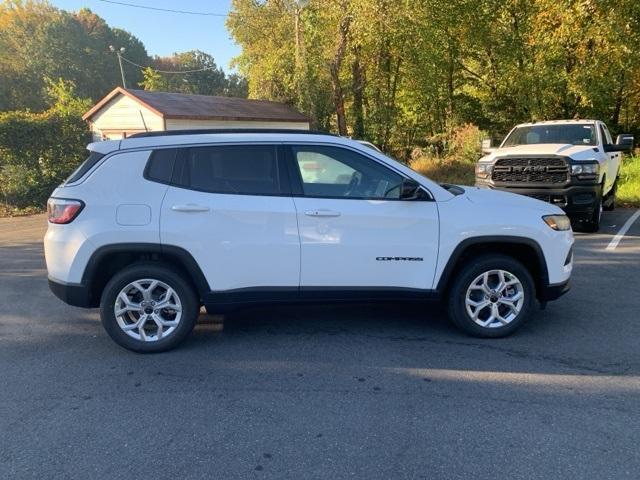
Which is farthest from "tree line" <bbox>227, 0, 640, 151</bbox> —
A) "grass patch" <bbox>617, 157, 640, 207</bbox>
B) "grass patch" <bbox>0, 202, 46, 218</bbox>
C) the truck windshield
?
"grass patch" <bbox>0, 202, 46, 218</bbox>

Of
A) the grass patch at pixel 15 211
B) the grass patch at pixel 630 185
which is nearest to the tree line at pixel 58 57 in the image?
the grass patch at pixel 15 211

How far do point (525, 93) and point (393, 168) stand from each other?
56.4ft

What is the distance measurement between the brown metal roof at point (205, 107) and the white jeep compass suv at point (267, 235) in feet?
53.9

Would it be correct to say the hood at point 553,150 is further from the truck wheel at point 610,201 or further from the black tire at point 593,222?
the truck wheel at point 610,201

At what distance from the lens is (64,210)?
424 cm

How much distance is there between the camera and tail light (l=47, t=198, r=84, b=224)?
13.8 ft

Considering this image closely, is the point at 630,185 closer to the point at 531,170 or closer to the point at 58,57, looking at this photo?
the point at 531,170

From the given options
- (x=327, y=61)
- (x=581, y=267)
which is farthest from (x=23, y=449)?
(x=327, y=61)

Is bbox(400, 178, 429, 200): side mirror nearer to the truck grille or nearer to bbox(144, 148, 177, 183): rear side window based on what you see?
bbox(144, 148, 177, 183): rear side window

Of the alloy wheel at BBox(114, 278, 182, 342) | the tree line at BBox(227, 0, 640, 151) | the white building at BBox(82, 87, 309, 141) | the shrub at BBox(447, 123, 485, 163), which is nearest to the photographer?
the alloy wheel at BBox(114, 278, 182, 342)

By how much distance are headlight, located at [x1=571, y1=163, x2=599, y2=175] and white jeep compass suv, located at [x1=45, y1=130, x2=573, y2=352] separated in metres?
4.82

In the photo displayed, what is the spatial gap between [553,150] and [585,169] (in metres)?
0.64

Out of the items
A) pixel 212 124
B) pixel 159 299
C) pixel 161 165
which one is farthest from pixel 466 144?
pixel 159 299

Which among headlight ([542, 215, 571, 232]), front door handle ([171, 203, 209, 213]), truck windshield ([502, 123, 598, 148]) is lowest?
headlight ([542, 215, 571, 232])
